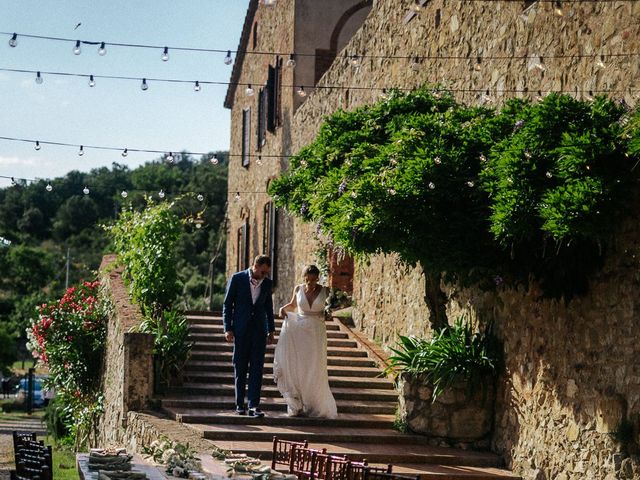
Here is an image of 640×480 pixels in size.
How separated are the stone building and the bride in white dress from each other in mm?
1001

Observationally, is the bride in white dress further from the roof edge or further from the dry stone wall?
the roof edge

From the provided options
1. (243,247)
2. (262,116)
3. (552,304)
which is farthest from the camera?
(243,247)

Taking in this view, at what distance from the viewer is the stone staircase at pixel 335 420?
9531 mm

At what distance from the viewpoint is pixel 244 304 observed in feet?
36.0

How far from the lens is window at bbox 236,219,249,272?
2553 cm

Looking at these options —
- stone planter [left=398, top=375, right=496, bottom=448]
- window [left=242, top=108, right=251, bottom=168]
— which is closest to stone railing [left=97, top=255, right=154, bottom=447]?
stone planter [left=398, top=375, right=496, bottom=448]

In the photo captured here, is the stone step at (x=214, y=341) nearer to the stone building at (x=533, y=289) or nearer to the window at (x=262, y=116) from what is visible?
the stone building at (x=533, y=289)

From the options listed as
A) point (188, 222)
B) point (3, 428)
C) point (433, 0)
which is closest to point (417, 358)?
point (433, 0)

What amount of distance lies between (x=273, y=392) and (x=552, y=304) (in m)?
3.92

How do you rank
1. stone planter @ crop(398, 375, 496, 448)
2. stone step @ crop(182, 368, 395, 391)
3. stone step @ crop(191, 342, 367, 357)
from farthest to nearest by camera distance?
stone step @ crop(191, 342, 367, 357) < stone step @ crop(182, 368, 395, 391) < stone planter @ crop(398, 375, 496, 448)

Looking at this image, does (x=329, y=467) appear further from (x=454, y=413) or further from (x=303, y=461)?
(x=454, y=413)

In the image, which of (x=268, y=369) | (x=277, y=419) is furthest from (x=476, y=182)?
(x=268, y=369)

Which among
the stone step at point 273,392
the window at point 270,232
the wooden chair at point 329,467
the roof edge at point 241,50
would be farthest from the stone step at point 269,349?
the roof edge at point 241,50

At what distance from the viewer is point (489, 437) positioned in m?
10.4
